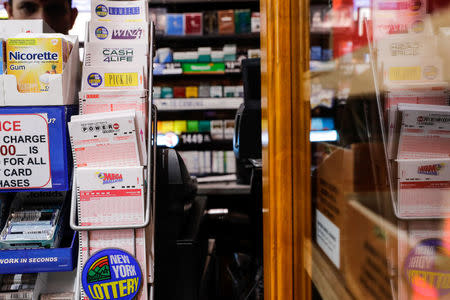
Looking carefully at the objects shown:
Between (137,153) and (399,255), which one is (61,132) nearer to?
(137,153)

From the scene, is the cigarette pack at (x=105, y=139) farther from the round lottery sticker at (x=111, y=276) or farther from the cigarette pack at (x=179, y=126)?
the cigarette pack at (x=179, y=126)

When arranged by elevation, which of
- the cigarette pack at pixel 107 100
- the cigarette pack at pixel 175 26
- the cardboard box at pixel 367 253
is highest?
the cigarette pack at pixel 175 26

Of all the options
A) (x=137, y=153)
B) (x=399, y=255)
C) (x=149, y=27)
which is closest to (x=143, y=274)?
(x=137, y=153)

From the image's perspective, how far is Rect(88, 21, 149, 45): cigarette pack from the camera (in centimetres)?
157

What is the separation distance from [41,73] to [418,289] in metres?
1.48

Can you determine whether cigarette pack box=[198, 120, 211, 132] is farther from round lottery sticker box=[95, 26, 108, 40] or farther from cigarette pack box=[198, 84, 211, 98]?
round lottery sticker box=[95, 26, 108, 40]

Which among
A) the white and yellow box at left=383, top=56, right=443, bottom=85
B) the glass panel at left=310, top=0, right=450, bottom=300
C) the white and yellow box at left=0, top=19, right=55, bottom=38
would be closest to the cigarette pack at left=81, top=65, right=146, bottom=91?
the white and yellow box at left=0, top=19, right=55, bottom=38

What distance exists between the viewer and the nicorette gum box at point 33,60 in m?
1.43

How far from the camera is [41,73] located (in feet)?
4.74

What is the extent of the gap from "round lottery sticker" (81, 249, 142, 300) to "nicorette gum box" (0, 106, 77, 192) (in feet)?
1.04

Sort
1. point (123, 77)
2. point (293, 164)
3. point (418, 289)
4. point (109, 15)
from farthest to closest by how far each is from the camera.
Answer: point (109, 15) < point (123, 77) < point (293, 164) < point (418, 289)

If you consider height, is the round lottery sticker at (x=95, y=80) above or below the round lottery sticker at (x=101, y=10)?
below

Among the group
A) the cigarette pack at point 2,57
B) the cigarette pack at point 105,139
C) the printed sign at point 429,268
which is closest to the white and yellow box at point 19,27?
the cigarette pack at point 2,57

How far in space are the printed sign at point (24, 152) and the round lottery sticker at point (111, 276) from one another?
0.36 m
